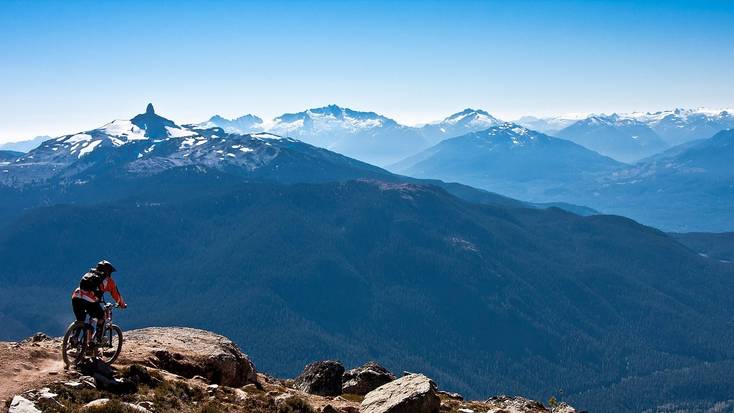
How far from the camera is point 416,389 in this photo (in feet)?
120

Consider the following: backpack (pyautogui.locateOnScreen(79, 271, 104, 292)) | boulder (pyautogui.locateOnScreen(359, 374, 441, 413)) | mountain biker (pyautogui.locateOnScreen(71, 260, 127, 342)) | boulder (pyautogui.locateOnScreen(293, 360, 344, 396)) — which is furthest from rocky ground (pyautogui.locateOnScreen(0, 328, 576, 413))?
backpack (pyautogui.locateOnScreen(79, 271, 104, 292))

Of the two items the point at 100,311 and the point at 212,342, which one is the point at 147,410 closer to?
the point at 100,311

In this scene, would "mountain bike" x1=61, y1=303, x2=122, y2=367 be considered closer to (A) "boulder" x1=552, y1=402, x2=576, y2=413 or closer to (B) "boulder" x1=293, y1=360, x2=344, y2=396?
(B) "boulder" x1=293, y1=360, x2=344, y2=396

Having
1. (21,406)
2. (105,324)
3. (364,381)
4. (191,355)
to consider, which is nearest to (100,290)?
(105,324)

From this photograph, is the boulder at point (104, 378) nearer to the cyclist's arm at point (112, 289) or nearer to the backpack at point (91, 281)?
the cyclist's arm at point (112, 289)

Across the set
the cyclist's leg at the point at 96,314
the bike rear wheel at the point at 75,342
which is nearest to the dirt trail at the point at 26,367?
the bike rear wheel at the point at 75,342

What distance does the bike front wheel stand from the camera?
3372cm

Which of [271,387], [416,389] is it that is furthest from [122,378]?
[416,389]

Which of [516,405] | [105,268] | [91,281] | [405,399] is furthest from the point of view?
[516,405]

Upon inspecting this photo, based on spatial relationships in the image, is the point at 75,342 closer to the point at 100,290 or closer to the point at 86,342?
the point at 86,342

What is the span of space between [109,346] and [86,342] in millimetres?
1374

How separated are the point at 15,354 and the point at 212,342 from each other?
554 inches

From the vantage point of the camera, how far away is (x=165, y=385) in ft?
107

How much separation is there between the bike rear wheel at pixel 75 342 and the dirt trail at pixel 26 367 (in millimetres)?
722
